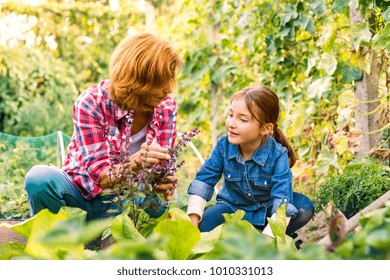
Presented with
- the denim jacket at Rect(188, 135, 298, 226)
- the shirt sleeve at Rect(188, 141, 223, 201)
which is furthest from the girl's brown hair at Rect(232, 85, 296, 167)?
the shirt sleeve at Rect(188, 141, 223, 201)

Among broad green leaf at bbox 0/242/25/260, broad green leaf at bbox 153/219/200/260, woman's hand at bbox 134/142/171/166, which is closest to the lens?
broad green leaf at bbox 153/219/200/260

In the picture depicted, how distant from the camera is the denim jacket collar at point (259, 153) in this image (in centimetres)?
241

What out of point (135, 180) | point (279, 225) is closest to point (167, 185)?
point (135, 180)

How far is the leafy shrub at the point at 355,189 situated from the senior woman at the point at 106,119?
0.62 m

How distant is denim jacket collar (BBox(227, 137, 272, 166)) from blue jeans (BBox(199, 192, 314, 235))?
0.19 metres

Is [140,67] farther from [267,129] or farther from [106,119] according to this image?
[267,129]

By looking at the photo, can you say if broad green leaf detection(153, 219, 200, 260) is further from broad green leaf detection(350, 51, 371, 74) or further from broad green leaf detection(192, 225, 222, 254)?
broad green leaf detection(350, 51, 371, 74)

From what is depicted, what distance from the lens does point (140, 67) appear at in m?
2.33

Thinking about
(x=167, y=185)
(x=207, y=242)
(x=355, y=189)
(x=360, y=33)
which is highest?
(x=360, y=33)

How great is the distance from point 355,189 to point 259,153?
0.38 metres

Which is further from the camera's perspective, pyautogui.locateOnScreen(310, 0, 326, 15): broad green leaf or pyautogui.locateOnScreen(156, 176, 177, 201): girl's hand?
pyautogui.locateOnScreen(310, 0, 326, 15): broad green leaf

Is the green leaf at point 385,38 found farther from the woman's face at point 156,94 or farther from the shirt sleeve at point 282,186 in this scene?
the woman's face at point 156,94

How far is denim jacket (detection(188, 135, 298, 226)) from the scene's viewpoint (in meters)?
2.40
